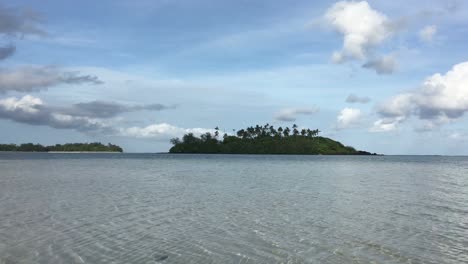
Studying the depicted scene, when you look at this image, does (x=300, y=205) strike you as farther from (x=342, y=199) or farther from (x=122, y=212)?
(x=122, y=212)

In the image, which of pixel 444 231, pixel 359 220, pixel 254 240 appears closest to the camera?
pixel 254 240

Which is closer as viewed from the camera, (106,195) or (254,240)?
(254,240)

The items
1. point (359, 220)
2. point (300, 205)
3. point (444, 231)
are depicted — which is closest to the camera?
point (444, 231)

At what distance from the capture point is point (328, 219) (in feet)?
69.1

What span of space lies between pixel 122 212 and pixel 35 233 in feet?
19.8

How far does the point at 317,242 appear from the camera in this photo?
15938mm

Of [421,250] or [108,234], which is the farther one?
[108,234]

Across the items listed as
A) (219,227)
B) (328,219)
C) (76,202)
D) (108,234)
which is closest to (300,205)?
(328,219)

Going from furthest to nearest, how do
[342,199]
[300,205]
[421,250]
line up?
[342,199] → [300,205] → [421,250]

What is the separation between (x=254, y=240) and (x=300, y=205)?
10.5 meters

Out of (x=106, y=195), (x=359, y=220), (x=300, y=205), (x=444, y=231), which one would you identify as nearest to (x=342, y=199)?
(x=300, y=205)

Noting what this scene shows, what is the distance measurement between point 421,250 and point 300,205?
11.3 m

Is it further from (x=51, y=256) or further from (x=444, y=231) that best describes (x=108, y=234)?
(x=444, y=231)

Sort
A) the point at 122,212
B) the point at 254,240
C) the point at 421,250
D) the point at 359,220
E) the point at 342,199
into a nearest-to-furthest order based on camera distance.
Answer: the point at 421,250 < the point at 254,240 < the point at 359,220 < the point at 122,212 < the point at 342,199
